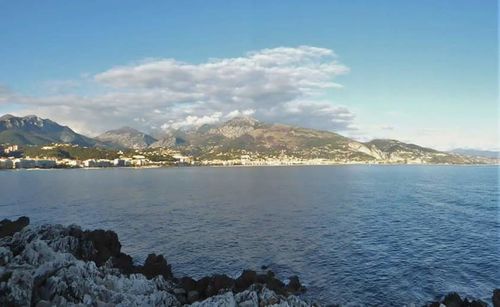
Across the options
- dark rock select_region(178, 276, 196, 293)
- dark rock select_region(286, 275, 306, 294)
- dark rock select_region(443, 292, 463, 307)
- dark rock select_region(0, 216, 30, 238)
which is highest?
dark rock select_region(0, 216, 30, 238)

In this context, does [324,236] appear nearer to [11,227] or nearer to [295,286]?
[295,286]

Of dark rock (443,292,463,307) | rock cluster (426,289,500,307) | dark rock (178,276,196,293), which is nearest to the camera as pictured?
rock cluster (426,289,500,307)

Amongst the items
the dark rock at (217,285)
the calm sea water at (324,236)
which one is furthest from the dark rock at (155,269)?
the dark rock at (217,285)

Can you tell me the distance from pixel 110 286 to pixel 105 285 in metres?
0.33

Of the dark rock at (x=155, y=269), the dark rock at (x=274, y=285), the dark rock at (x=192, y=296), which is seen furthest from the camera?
the dark rock at (x=155, y=269)

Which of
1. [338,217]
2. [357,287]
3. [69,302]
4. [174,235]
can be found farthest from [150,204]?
[69,302]

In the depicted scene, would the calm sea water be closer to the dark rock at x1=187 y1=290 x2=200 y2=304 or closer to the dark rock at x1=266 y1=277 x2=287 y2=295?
the dark rock at x1=266 y1=277 x2=287 y2=295

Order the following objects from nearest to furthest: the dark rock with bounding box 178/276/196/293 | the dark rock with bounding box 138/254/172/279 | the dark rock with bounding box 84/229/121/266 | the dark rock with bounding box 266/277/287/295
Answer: the dark rock with bounding box 266/277/287/295
the dark rock with bounding box 178/276/196/293
the dark rock with bounding box 138/254/172/279
the dark rock with bounding box 84/229/121/266

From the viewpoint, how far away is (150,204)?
89688mm

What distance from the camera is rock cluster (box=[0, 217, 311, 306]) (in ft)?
70.9

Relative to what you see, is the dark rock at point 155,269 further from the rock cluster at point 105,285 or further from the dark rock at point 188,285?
the dark rock at point 188,285

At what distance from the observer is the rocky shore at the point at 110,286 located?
855 inches

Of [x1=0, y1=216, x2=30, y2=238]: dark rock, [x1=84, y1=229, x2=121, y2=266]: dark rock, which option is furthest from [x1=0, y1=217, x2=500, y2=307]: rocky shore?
[x1=0, y1=216, x2=30, y2=238]: dark rock

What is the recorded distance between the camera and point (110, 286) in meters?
25.8
